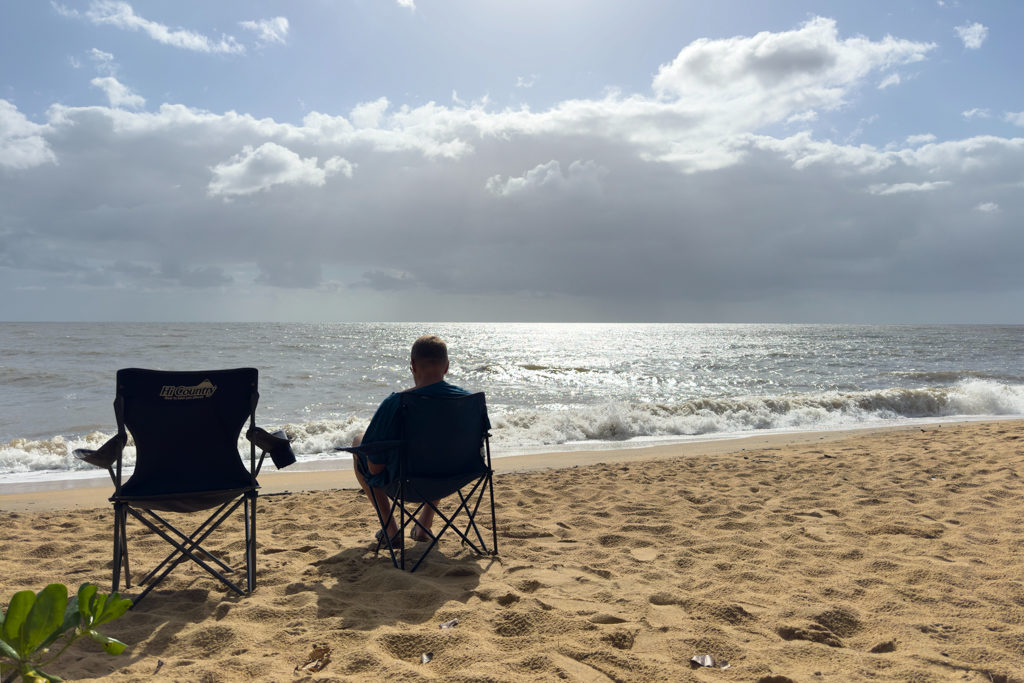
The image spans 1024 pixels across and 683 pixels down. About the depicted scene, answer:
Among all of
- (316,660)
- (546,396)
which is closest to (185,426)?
(316,660)

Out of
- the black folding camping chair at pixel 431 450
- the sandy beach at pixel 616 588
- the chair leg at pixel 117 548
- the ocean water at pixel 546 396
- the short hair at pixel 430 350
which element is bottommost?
the ocean water at pixel 546 396

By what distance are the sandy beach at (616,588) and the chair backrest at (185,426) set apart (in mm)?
606

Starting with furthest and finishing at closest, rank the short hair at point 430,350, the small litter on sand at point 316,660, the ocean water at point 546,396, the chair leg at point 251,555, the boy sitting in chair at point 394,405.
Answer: the ocean water at point 546,396 → the short hair at point 430,350 → the boy sitting in chair at point 394,405 → the chair leg at point 251,555 → the small litter on sand at point 316,660

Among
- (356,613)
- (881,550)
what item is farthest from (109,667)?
(881,550)

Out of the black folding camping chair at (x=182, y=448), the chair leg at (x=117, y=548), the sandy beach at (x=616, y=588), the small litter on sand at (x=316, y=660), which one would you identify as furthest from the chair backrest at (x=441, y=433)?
the chair leg at (x=117, y=548)

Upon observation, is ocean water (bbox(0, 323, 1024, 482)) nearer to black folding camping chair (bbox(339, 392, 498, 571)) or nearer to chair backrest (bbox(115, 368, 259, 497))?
black folding camping chair (bbox(339, 392, 498, 571))

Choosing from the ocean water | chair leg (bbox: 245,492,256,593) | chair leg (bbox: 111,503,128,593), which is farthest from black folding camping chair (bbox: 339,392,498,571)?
the ocean water

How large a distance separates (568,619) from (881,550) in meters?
2.19

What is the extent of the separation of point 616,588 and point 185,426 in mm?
2398

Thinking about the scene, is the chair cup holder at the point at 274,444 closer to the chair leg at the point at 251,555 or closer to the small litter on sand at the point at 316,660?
the chair leg at the point at 251,555

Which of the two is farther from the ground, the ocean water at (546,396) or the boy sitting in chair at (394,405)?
the boy sitting in chair at (394,405)

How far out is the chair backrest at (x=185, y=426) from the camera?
321cm

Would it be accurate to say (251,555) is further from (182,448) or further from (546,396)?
(546,396)

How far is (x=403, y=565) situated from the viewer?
3607 millimetres
